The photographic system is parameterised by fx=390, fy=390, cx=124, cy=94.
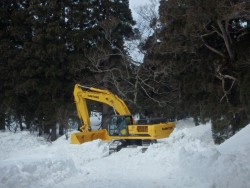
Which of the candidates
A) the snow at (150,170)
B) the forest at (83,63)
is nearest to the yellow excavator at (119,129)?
the snow at (150,170)

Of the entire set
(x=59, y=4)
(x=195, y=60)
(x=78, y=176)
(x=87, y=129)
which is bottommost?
(x=78, y=176)

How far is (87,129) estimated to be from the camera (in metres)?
16.6

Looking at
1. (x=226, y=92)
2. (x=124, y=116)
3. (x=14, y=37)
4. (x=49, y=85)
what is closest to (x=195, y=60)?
(x=226, y=92)

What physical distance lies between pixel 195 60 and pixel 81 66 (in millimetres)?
8382

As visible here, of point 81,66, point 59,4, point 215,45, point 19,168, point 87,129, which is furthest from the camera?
point 59,4

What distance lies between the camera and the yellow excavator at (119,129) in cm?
1494

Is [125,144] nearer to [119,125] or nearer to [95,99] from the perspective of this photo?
[119,125]

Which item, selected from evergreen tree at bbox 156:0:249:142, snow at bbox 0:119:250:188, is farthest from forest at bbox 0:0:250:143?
snow at bbox 0:119:250:188

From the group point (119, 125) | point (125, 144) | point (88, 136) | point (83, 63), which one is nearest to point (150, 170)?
point (125, 144)

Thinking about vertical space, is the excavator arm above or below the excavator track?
above

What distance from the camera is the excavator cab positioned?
50.4ft

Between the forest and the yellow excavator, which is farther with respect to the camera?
the forest

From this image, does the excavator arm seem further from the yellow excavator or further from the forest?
the forest

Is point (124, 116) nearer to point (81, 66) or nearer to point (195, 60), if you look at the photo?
point (195, 60)
